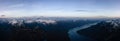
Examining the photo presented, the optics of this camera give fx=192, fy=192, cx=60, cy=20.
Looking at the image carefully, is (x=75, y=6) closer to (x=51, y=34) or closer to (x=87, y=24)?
(x=87, y=24)

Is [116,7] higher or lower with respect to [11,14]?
higher

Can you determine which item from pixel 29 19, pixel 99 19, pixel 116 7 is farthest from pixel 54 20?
pixel 116 7

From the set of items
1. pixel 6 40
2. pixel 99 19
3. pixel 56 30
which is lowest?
pixel 6 40

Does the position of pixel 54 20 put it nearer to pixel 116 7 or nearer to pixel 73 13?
pixel 73 13

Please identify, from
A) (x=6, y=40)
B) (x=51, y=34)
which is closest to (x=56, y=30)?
(x=51, y=34)

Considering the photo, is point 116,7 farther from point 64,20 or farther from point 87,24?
point 64,20

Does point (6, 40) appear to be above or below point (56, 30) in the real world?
below
